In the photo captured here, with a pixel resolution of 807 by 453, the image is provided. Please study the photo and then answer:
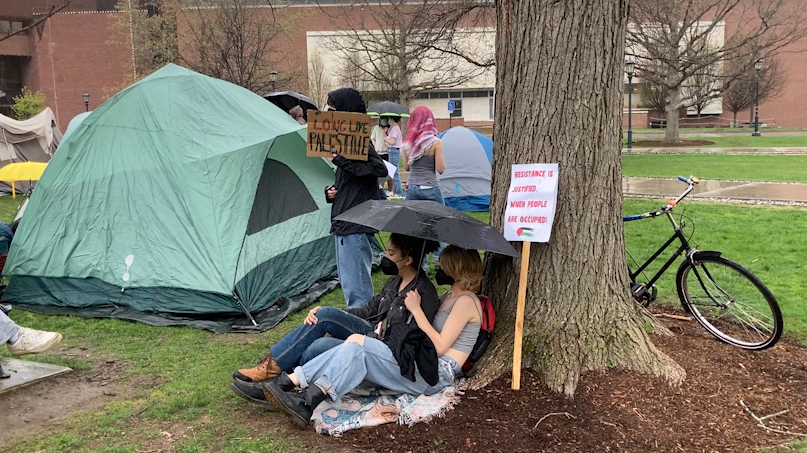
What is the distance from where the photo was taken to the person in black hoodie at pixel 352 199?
469cm

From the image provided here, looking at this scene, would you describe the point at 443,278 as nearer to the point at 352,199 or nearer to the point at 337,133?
the point at 352,199

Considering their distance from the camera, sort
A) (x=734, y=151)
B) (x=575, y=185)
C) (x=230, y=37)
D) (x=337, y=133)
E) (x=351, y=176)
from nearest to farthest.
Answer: (x=575, y=185) < (x=337, y=133) < (x=351, y=176) < (x=230, y=37) < (x=734, y=151)

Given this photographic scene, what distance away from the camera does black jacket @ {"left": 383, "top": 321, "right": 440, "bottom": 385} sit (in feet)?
10.6

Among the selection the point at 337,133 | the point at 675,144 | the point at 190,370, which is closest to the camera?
the point at 190,370

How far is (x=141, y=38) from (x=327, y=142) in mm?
27754

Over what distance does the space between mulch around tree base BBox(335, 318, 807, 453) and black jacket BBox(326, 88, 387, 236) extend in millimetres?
1736

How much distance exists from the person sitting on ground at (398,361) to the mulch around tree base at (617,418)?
23cm

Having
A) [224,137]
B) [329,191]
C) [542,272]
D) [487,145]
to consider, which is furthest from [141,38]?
[542,272]

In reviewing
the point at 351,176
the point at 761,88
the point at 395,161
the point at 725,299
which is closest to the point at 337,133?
the point at 351,176

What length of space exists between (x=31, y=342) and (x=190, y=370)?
1.00m

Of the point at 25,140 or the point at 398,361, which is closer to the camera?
the point at 398,361

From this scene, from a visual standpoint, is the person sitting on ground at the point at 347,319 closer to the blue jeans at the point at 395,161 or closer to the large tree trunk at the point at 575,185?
the large tree trunk at the point at 575,185

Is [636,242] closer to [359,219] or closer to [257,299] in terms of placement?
[257,299]

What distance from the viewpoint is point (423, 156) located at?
6.62m
